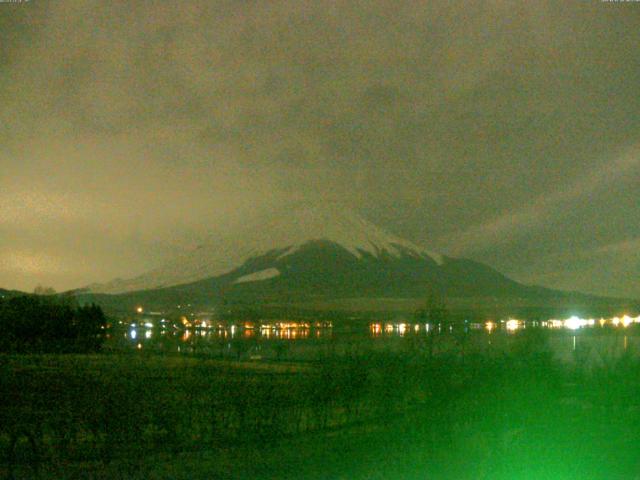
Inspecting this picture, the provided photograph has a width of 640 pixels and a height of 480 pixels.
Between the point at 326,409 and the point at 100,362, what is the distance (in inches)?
669

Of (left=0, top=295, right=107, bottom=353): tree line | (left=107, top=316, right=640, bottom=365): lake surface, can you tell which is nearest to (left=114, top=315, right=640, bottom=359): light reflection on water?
(left=107, top=316, right=640, bottom=365): lake surface

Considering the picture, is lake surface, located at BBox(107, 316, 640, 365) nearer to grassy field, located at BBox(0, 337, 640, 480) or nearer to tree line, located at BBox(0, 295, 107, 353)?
grassy field, located at BBox(0, 337, 640, 480)

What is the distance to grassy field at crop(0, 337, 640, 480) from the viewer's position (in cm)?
1220

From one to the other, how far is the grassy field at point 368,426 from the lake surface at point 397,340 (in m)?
1.72

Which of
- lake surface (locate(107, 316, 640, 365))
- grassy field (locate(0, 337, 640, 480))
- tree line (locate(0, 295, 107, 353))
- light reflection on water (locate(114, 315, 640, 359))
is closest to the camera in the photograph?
grassy field (locate(0, 337, 640, 480))

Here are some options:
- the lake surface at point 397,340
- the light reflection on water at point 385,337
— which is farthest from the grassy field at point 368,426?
the light reflection on water at point 385,337

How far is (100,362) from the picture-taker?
107ft

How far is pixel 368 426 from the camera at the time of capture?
16.6m

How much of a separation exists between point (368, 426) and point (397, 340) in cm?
3068

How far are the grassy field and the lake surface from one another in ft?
5.65

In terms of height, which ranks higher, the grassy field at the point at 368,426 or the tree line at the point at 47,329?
the tree line at the point at 47,329

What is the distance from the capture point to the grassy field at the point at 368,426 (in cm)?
1220

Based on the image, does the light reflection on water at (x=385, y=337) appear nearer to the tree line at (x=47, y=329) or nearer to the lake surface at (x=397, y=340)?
the lake surface at (x=397, y=340)

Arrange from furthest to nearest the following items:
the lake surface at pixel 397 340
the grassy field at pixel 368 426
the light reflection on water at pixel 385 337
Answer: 1. the light reflection on water at pixel 385 337
2. the lake surface at pixel 397 340
3. the grassy field at pixel 368 426
